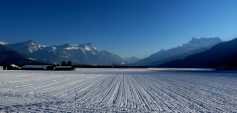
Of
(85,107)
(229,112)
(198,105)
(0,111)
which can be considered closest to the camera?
(0,111)

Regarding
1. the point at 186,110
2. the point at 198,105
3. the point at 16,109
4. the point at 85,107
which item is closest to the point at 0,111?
the point at 16,109

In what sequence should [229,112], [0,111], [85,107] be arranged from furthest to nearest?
1. [85,107]
2. [229,112]
3. [0,111]

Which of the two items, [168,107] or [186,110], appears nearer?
[186,110]

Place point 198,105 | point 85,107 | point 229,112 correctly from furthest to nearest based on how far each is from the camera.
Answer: point 198,105 → point 85,107 → point 229,112

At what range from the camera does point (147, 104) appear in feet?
49.3

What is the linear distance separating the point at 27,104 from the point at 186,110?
22.8 ft

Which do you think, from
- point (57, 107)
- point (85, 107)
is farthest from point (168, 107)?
point (57, 107)

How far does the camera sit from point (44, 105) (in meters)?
14.0

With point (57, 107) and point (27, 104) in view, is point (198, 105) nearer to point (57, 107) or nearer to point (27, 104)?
point (57, 107)

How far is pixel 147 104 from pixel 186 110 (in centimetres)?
231

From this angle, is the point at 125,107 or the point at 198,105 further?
the point at 198,105

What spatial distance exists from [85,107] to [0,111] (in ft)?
11.4

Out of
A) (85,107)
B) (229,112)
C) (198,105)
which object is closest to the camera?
(229,112)

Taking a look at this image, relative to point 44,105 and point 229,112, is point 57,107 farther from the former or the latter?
point 229,112
